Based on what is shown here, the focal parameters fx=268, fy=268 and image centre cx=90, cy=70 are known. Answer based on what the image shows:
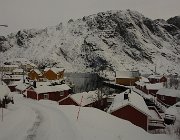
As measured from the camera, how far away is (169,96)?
193 feet

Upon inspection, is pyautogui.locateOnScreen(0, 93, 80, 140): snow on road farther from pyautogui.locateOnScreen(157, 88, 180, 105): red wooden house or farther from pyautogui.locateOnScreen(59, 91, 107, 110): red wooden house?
pyautogui.locateOnScreen(157, 88, 180, 105): red wooden house

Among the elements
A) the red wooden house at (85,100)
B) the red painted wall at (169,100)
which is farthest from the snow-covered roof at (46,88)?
the red painted wall at (169,100)

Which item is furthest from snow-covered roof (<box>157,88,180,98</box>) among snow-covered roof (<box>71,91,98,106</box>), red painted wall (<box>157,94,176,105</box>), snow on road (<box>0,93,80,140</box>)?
snow on road (<box>0,93,80,140</box>)

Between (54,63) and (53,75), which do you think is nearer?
(53,75)

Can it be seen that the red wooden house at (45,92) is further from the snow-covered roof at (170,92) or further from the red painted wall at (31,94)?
the snow-covered roof at (170,92)

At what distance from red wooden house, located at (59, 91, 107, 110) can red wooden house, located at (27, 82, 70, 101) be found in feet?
21.5

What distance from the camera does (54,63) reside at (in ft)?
602

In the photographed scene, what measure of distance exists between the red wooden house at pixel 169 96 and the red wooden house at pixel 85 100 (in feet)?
45.6

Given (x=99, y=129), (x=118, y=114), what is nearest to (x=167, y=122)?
(x=118, y=114)

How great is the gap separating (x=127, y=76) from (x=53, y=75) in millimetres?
26695

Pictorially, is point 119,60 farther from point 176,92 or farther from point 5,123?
point 5,123

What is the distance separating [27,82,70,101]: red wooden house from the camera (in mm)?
54938

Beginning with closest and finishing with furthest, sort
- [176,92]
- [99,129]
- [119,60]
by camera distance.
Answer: [99,129] → [176,92] → [119,60]

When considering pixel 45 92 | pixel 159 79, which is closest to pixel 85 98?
pixel 45 92
